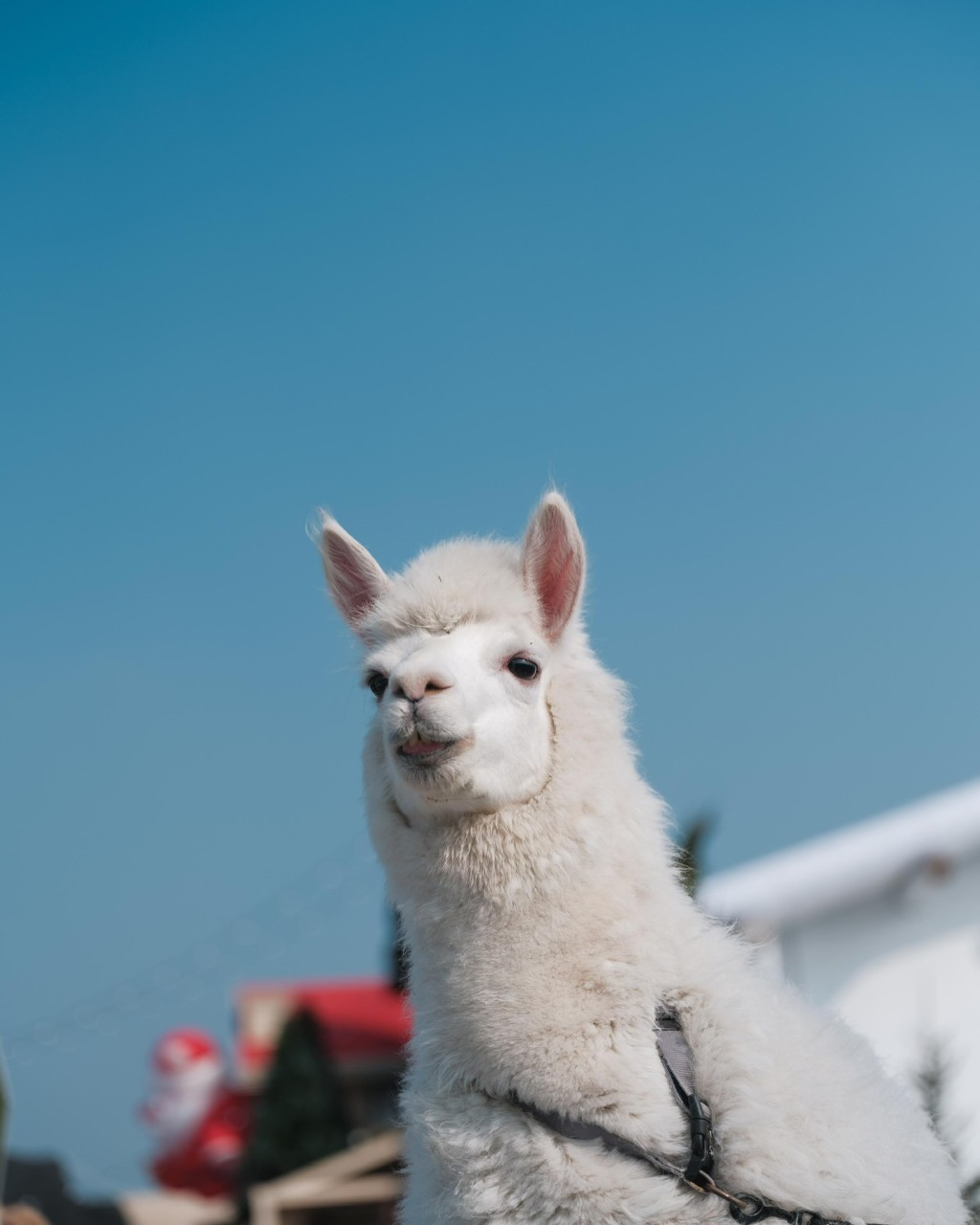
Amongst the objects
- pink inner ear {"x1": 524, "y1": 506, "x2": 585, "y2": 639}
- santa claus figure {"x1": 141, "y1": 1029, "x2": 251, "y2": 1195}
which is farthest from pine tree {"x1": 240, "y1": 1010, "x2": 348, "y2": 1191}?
pink inner ear {"x1": 524, "y1": 506, "x2": 585, "y2": 639}

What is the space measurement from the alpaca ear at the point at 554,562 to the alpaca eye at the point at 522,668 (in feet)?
0.57

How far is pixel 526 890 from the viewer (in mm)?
3211

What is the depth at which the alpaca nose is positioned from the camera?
3.19m

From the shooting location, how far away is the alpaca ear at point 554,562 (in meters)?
3.57

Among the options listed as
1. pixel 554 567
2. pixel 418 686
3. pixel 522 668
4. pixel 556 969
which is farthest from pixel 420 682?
Result: pixel 556 969

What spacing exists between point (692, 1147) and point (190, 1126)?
1592 centimetres

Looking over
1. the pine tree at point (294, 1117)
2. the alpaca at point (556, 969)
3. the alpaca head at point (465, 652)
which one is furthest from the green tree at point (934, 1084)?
the pine tree at point (294, 1117)

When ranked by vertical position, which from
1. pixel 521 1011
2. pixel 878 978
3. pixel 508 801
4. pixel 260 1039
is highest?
pixel 260 1039

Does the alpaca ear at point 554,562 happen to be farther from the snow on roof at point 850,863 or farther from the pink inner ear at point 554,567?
the snow on roof at point 850,863

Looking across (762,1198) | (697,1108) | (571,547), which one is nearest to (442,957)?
(697,1108)

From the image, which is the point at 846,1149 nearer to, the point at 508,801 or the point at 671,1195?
the point at 671,1195

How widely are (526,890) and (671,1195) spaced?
76cm

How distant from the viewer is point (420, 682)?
3188mm

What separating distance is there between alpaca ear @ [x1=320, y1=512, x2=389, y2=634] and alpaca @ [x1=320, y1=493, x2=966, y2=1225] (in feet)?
0.60
